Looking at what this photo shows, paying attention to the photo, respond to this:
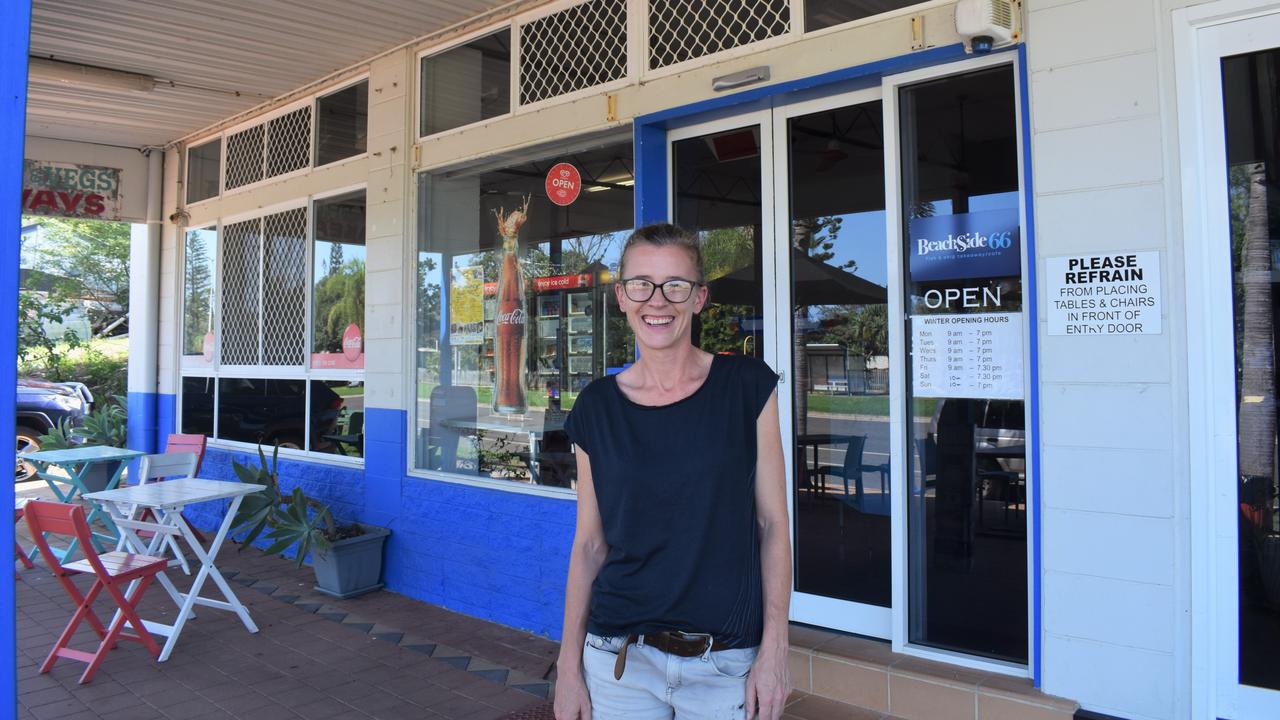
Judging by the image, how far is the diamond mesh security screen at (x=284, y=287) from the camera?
669 cm

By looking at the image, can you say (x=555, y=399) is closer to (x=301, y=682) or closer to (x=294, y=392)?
(x=301, y=682)

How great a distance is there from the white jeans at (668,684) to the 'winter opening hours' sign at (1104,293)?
6.27 ft

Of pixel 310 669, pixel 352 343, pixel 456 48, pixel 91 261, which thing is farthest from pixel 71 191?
pixel 91 261

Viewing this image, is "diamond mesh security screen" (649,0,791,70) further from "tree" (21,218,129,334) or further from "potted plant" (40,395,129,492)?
"tree" (21,218,129,334)

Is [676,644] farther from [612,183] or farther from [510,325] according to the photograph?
[510,325]

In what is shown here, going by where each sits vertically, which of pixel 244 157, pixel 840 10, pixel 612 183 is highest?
pixel 244 157

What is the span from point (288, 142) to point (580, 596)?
6.04 m

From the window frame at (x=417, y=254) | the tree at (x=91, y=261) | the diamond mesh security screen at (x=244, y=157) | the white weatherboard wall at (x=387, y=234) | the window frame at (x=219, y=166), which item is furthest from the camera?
the tree at (x=91, y=261)

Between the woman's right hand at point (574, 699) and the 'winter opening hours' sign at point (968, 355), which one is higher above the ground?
the 'winter opening hours' sign at point (968, 355)

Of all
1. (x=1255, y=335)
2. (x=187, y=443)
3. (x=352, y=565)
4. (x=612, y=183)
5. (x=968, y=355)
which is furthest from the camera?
(x=187, y=443)

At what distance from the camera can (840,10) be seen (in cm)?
367

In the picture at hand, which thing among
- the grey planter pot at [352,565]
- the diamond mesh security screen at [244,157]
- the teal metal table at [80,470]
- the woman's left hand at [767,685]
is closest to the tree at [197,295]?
the diamond mesh security screen at [244,157]

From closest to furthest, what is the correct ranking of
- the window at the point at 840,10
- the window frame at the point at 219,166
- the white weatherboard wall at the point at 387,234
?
the window at the point at 840,10, the white weatherboard wall at the point at 387,234, the window frame at the point at 219,166

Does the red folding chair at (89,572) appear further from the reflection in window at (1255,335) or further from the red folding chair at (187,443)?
the reflection in window at (1255,335)
